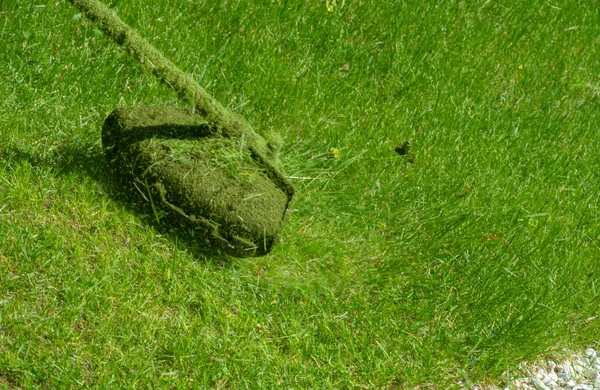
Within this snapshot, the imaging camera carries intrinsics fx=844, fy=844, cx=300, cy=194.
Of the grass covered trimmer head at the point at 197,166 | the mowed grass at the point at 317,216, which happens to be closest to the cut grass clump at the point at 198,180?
the grass covered trimmer head at the point at 197,166

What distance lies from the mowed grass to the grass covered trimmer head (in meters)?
0.16

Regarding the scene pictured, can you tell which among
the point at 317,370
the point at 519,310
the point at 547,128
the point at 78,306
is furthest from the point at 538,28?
the point at 78,306

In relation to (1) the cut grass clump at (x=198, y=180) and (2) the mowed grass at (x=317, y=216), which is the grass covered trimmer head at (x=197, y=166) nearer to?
(1) the cut grass clump at (x=198, y=180)

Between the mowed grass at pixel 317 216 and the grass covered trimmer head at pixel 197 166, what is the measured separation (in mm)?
163

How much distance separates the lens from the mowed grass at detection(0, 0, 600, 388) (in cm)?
355

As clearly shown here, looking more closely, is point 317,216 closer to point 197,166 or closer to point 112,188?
point 197,166

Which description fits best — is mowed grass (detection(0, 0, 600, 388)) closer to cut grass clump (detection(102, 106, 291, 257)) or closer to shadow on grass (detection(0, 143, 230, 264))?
shadow on grass (detection(0, 143, 230, 264))

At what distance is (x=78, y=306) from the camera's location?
345 centimetres

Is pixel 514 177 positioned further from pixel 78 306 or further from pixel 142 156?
pixel 78 306

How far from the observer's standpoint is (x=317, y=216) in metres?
4.41

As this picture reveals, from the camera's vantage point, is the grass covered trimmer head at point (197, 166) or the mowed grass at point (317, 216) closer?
the mowed grass at point (317, 216)

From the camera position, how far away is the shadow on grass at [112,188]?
392 centimetres

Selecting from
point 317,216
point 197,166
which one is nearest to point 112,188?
point 197,166

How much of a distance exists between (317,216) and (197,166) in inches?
31.7
